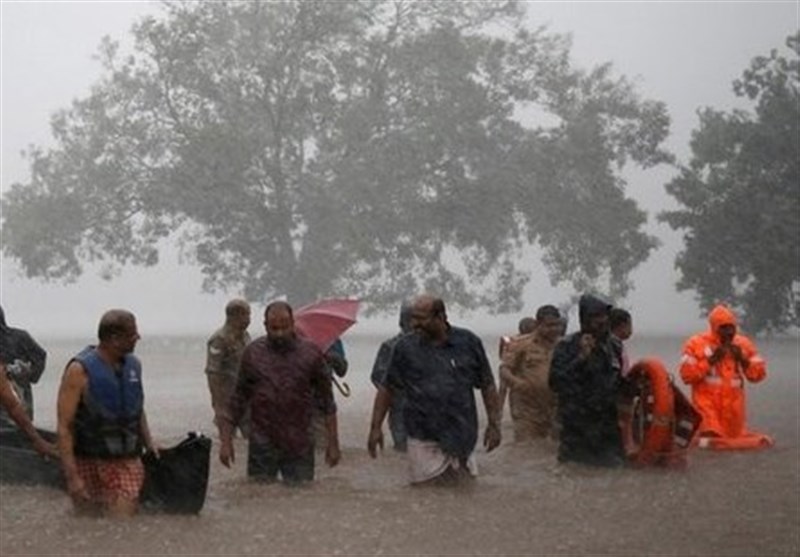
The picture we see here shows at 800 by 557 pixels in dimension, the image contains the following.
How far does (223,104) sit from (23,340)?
26.6m

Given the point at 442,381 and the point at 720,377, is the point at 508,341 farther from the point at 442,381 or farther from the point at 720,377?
the point at 442,381

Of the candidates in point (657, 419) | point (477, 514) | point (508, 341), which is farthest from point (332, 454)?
point (508, 341)

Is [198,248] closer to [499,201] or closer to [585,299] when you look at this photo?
[499,201]

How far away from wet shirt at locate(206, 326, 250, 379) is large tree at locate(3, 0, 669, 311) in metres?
23.1

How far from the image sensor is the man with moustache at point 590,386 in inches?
460

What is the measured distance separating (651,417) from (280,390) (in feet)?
10.6

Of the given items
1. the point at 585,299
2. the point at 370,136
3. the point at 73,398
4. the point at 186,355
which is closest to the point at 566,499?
the point at 585,299

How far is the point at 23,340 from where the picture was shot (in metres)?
11.8

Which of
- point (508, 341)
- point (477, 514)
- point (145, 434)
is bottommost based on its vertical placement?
point (477, 514)

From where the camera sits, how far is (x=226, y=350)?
43.3ft

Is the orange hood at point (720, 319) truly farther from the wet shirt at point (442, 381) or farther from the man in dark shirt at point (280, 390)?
the man in dark shirt at point (280, 390)

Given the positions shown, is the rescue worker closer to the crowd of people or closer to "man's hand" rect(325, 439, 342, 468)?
the crowd of people

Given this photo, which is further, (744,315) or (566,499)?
(744,315)

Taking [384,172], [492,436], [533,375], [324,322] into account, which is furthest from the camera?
[384,172]
